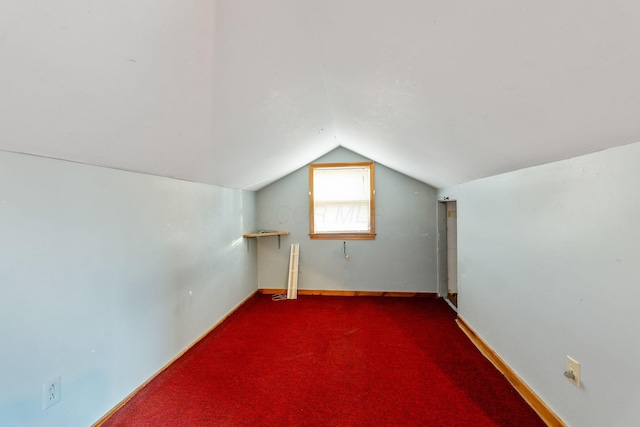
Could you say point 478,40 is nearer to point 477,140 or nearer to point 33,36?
point 477,140

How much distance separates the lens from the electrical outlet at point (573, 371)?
1.54 m

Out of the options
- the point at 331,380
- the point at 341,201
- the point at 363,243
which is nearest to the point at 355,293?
the point at 363,243

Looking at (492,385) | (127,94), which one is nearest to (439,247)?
(492,385)

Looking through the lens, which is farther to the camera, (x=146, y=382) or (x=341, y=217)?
(x=341, y=217)

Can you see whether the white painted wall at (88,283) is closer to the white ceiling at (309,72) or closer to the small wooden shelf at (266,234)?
the white ceiling at (309,72)

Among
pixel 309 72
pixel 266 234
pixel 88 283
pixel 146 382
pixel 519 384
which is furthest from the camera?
pixel 266 234

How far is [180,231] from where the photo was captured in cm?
268

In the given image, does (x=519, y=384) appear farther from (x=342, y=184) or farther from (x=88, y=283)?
(x=342, y=184)

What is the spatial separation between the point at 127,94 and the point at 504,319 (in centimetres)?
284

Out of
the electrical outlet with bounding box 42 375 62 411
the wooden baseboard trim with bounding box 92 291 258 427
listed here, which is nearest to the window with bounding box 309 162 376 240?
the wooden baseboard trim with bounding box 92 291 258 427

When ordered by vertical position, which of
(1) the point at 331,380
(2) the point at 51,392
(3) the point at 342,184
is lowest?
(1) the point at 331,380

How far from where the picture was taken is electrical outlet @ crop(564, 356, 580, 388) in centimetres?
154

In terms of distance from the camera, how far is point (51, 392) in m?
1.51

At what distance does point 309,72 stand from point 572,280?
1.90 metres
